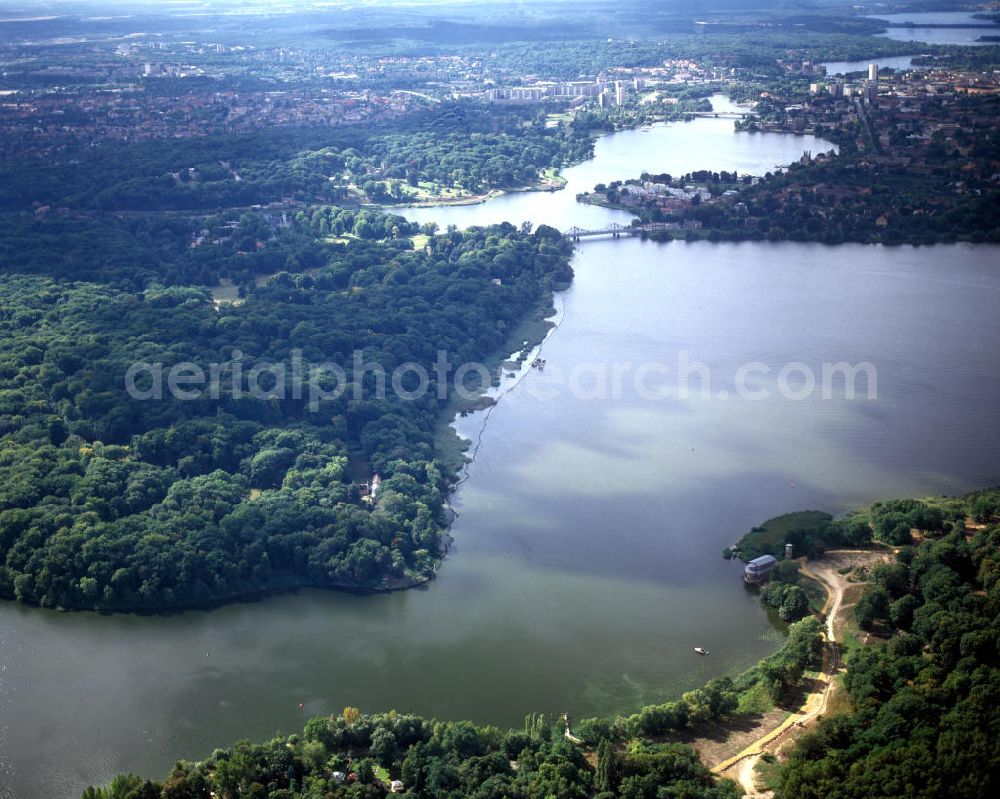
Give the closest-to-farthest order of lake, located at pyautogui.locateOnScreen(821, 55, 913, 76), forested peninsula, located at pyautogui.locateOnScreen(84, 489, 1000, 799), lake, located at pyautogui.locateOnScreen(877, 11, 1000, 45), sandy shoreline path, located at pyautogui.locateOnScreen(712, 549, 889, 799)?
1. forested peninsula, located at pyautogui.locateOnScreen(84, 489, 1000, 799)
2. sandy shoreline path, located at pyautogui.locateOnScreen(712, 549, 889, 799)
3. lake, located at pyautogui.locateOnScreen(821, 55, 913, 76)
4. lake, located at pyautogui.locateOnScreen(877, 11, 1000, 45)

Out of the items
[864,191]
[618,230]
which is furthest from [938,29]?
[618,230]

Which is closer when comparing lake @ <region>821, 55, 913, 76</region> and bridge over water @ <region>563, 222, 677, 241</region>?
bridge over water @ <region>563, 222, 677, 241</region>

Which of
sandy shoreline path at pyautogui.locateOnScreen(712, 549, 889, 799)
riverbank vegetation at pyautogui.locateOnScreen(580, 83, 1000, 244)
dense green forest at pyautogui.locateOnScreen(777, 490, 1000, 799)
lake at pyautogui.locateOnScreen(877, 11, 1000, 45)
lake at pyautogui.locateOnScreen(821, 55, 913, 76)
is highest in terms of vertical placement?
lake at pyautogui.locateOnScreen(877, 11, 1000, 45)

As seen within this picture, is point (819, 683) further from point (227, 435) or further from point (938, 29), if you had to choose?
point (938, 29)

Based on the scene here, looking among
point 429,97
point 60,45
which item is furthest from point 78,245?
point 60,45

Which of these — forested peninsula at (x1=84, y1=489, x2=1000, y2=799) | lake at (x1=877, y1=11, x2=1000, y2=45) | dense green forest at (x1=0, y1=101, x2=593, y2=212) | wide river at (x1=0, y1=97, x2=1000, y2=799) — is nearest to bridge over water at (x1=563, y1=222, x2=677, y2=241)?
wide river at (x1=0, y1=97, x2=1000, y2=799)

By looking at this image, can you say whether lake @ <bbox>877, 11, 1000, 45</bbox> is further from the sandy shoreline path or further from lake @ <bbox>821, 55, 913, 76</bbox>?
the sandy shoreline path

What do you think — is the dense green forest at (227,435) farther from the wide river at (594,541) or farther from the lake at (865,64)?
the lake at (865,64)
